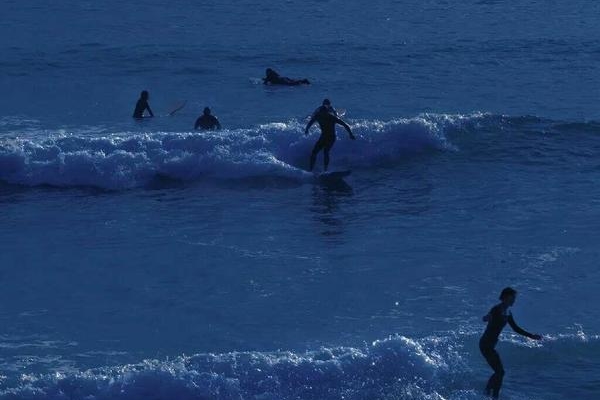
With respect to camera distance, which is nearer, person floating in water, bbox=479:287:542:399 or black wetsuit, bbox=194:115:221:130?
person floating in water, bbox=479:287:542:399

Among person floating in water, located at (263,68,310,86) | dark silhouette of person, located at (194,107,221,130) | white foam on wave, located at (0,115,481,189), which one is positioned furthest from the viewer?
person floating in water, located at (263,68,310,86)

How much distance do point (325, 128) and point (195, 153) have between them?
2854 millimetres

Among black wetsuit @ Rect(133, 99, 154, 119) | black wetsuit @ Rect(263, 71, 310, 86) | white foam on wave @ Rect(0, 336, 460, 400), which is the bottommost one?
white foam on wave @ Rect(0, 336, 460, 400)

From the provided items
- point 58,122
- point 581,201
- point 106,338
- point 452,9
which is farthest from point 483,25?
point 106,338

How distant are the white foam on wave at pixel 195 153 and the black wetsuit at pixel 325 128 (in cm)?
52

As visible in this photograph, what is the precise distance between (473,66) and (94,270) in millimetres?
21201

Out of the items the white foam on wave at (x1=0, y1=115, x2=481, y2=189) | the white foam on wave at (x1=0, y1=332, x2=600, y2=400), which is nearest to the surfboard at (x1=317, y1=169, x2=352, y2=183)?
the white foam on wave at (x1=0, y1=115, x2=481, y2=189)

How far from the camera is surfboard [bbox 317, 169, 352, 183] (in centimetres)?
2298

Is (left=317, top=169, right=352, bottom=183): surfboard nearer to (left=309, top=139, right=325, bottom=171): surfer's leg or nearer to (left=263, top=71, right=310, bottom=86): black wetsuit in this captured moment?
(left=309, top=139, right=325, bottom=171): surfer's leg

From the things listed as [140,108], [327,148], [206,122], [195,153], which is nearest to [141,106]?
[140,108]

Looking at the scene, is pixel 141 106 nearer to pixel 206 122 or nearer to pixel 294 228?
pixel 206 122

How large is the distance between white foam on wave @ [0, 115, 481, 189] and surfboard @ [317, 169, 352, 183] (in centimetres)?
30

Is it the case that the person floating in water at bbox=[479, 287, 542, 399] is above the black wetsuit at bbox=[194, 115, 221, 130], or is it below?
below

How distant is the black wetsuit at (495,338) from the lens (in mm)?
13375
